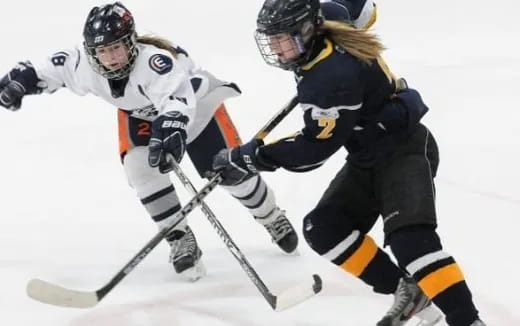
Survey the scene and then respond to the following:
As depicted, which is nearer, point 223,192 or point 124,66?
point 124,66

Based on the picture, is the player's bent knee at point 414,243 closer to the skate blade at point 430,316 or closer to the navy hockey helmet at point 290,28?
the skate blade at point 430,316

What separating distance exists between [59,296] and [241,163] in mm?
719

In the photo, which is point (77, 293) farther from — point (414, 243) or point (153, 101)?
point (414, 243)

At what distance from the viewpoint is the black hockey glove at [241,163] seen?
2.43 meters

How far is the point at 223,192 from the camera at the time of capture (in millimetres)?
3904

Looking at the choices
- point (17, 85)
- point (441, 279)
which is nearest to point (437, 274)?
point (441, 279)

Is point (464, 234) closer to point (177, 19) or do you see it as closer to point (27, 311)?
point (27, 311)

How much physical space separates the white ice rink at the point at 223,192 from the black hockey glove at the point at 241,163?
51 centimetres

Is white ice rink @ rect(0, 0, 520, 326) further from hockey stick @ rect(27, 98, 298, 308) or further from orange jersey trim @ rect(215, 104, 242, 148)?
orange jersey trim @ rect(215, 104, 242, 148)

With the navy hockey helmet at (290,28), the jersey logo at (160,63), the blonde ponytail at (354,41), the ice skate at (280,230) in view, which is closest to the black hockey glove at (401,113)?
the blonde ponytail at (354,41)

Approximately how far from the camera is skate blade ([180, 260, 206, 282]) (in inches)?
124

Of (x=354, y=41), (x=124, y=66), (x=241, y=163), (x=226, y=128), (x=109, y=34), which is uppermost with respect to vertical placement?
(x=354, y=41)

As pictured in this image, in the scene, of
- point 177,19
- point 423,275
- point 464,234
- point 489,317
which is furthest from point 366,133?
point 177,19

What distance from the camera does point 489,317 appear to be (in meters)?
2.71
